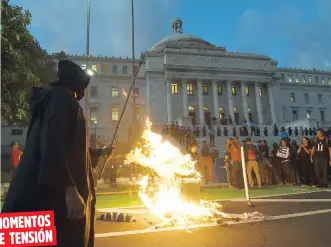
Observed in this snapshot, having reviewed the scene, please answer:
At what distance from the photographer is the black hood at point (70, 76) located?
243 centimetres

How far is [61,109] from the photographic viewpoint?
2111 mm

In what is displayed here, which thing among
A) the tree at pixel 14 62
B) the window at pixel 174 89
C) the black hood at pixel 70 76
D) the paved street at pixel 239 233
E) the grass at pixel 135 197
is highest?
the window at pixel 174 89

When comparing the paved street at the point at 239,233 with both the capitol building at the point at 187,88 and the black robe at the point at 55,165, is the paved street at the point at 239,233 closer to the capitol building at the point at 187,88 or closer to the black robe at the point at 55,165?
the black robe at the point at 55,165

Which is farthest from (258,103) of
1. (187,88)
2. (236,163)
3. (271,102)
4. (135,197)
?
(135,197)

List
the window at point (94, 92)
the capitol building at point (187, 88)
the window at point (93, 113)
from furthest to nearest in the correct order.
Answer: the window at point (94, 92), the window at point (93, 113), the capitol building at point (187, 88)

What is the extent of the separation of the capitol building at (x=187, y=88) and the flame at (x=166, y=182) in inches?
1444

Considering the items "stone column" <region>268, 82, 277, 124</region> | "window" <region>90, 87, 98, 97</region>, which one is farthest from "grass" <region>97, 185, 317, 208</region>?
"stone column" <region>268, 82, 277, 124</region>

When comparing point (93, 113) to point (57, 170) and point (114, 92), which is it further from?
point (57, 170)

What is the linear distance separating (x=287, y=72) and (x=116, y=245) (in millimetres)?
66508

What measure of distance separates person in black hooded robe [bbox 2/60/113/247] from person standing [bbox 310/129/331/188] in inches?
410

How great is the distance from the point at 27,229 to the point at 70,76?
4.78 ft

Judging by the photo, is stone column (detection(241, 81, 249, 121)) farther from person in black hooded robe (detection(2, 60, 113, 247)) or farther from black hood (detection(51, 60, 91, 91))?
person in black hooded robe (detection(2, 60, 113, 247))

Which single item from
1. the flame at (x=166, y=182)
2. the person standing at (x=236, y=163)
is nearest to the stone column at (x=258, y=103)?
the person standing at (x=236, y=163)

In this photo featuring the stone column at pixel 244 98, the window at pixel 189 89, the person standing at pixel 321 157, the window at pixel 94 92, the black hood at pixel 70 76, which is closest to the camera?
the black hood at pixel 70 76
